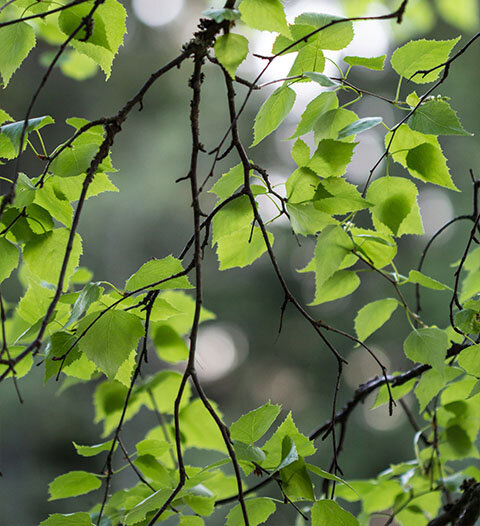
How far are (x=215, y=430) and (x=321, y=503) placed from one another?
193mm

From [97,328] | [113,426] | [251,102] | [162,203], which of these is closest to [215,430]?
[113,426]

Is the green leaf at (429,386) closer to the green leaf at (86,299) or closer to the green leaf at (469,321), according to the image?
the green leaf at (469,321)

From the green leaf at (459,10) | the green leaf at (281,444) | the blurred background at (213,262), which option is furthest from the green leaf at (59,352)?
the blurred background at (213,262)

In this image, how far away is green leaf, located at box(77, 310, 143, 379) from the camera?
33 cm

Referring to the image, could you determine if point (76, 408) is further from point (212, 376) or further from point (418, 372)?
point (418, 372)

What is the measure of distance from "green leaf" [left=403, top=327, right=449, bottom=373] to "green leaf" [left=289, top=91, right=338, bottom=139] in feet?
0.47

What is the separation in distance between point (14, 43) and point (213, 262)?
3.39 meters

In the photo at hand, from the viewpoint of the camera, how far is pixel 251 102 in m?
4.00

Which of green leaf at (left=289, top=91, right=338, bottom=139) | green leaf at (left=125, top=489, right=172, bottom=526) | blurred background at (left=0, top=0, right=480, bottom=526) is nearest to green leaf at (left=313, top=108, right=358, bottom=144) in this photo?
green leaf at (left=289, top=91, right=338, bottom=139)

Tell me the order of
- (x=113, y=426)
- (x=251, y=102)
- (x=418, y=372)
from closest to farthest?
(x=418, y=372) → (x=113, y=426) → (x=251, y=102)

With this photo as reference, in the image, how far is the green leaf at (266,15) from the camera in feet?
1.02

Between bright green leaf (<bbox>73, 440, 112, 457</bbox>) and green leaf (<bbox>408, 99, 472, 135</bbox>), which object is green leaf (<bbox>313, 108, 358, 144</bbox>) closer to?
green leaf (<bbox>408, 99, 472, 135</bbox>)

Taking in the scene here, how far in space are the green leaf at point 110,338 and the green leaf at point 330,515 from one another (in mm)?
131

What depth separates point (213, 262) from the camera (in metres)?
3.75
